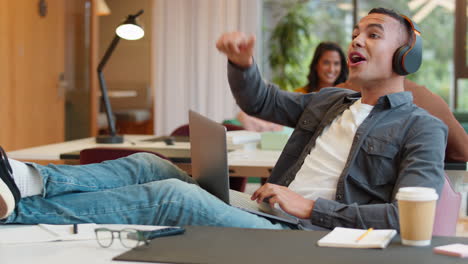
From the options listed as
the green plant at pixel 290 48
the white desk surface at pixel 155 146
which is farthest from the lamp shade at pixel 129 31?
the green plant at pixel 290 48

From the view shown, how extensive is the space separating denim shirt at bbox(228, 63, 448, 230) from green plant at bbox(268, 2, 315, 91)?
4785 millimetres

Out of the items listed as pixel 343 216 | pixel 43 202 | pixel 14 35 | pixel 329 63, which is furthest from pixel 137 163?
pixel 14 35

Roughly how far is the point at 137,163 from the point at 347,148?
2.20 ft

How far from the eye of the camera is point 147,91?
725 cm

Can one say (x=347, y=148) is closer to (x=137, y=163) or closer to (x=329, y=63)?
(x=137, y=163)

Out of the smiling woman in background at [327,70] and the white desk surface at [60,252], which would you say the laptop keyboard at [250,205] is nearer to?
the white desk surface at [60,252]

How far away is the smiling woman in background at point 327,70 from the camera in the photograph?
5.15 m

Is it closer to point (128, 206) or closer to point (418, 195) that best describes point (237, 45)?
point (128, 206)

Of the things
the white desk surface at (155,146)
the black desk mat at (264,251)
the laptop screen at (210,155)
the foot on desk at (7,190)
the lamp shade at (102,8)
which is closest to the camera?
the black desk mat at (264,251)

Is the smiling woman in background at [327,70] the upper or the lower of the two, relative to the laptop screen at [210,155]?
upper

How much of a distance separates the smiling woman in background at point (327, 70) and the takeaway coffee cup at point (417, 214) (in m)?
3.87

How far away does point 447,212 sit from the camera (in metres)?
1.79

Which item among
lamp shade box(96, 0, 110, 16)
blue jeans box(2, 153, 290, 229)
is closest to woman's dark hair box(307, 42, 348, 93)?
lamp shade box(96, 0, 110, 16)

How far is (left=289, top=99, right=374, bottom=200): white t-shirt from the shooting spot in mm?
2039
